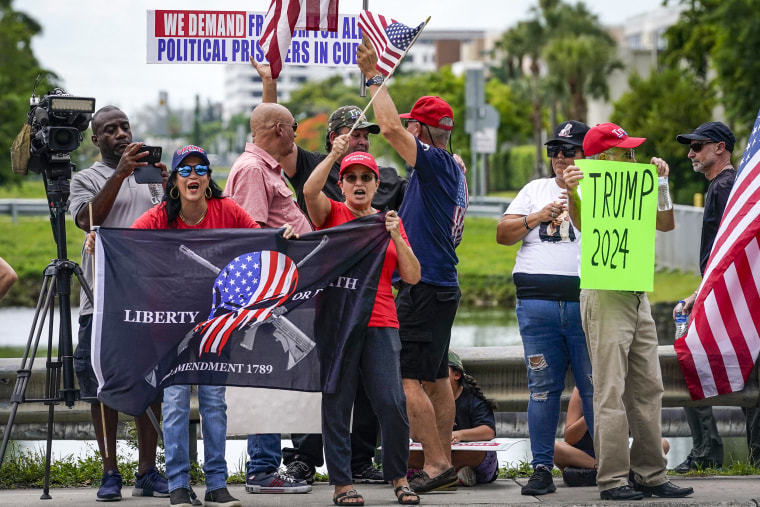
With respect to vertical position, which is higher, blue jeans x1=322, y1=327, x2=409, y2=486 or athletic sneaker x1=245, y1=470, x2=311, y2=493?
blue jeans x1=322, y1=327, x2=409, y2=486

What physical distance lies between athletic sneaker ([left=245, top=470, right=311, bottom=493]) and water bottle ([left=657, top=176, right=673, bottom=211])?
107 inches

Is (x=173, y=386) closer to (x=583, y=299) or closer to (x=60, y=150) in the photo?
(x=60, y=150)

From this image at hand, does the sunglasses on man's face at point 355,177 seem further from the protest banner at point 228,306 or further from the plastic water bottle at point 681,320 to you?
the plastic water bottle at point 681,320

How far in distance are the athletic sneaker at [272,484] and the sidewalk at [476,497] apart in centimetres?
5

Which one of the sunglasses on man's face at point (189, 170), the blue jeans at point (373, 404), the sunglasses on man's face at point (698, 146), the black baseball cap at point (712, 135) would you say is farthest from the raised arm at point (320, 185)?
the sunglasses on man's face at point (698, 146)

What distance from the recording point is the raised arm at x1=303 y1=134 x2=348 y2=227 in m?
6.79

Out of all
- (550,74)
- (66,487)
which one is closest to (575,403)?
(66,487)

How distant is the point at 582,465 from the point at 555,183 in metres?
1.78

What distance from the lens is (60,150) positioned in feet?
23.5

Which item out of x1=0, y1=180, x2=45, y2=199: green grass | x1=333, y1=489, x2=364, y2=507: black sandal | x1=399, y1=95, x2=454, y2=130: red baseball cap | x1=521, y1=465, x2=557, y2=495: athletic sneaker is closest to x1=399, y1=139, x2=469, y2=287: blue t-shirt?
x1=399, y1=95, x2=454, y2=130: red baseball cap

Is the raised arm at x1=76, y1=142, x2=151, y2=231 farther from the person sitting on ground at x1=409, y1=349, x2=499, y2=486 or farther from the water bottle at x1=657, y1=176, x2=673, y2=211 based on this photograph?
the water bottle at x1=657, y1=176, x2=673, y2=211

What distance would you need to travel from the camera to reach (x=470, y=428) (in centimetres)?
775

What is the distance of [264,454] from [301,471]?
0.33 m

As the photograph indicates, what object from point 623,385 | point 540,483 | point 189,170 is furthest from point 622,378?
point 189,170
